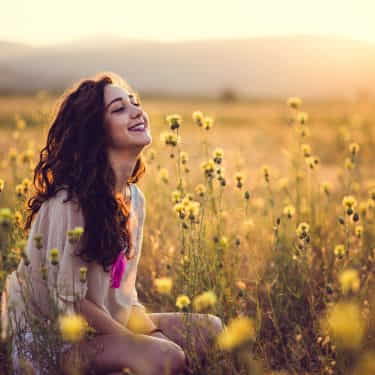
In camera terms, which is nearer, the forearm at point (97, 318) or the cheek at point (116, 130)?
the forearm at point (97, 318)

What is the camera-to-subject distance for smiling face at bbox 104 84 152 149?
2609mm

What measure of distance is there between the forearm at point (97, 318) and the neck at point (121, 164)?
550mm

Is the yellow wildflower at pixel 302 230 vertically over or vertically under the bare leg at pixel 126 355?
over

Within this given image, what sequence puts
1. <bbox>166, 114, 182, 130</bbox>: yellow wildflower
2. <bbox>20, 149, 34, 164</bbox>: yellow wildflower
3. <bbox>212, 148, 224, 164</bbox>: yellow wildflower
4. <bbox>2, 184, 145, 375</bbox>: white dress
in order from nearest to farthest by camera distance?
<bbox>2, 184, 145, 375</bbox>: white dress < <bbox>166, 114, 182, 130</bbox>: yellow wildflower < <bbox>212, 148, 224, 164</bbox>: yellow wildflower < <bbox>20, 149, 34, 164</bbox>: yellow wildflower

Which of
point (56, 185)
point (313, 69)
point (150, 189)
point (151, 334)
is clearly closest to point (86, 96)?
point (56, 185)

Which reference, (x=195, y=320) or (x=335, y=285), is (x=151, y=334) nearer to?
(x=195, y=320)

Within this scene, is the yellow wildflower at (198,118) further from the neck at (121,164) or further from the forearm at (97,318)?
the forearm at (97,318)

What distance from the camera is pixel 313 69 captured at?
6725 cm

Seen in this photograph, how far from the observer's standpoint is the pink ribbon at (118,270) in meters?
2.58

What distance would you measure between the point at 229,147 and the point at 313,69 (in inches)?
2244

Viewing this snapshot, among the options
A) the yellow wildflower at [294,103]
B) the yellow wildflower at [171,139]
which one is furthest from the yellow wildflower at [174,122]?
the yellow wildflower at [294,103]

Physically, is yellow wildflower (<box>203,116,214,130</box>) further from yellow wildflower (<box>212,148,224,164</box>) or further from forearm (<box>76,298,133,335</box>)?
forearm (<box>76,298,133,335</box>)

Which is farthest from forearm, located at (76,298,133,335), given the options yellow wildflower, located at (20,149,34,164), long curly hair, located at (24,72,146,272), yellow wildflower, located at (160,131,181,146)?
yellow wildflower, located at (20,149,34,164)

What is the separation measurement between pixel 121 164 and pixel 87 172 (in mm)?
202
